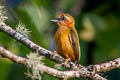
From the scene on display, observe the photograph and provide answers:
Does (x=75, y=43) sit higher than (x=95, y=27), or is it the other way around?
(x=95, y=27)

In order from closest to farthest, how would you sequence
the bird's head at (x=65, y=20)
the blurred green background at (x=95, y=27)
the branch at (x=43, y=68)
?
1. the branch at (x=43, y=68)
2. the bird's head at (x=65, y=20)
3. the blurred green background at (x=95, y=27)

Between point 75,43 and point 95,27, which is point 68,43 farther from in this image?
point 95,27

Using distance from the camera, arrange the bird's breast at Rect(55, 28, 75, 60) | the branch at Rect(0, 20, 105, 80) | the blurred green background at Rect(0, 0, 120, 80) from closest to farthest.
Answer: the branch at Rect(0, 20, 105, 80)
the bird's breast at Rect(55, 28, 75, 60)
the blurred green background at Rect(0, 0, 120, 80)

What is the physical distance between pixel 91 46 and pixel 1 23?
5.07m

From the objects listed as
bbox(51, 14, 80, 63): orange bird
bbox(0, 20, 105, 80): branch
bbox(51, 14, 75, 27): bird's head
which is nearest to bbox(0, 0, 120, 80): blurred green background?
bbox(51, 14, 75, 27): bird's head

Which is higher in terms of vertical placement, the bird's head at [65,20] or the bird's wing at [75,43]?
the bird's head at [65,20]

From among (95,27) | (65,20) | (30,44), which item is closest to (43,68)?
(30,44)

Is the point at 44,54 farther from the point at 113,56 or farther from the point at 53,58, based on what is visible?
the point at 113,56

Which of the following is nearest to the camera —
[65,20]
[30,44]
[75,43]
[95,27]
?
[30,44]

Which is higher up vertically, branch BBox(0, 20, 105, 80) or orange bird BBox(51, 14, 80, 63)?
orange bird BBox(51, 14, 80, 63)

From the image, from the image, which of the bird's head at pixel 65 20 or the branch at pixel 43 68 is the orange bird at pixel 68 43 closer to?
the bird's head at pixel 65 20

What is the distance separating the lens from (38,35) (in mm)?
4816

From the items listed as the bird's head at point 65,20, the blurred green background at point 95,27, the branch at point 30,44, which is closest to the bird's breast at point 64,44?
the bird's head at point 65,20

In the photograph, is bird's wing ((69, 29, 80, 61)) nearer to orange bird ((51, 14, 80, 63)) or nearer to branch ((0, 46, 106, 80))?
orange bird ((51, 14, 80, 63))
